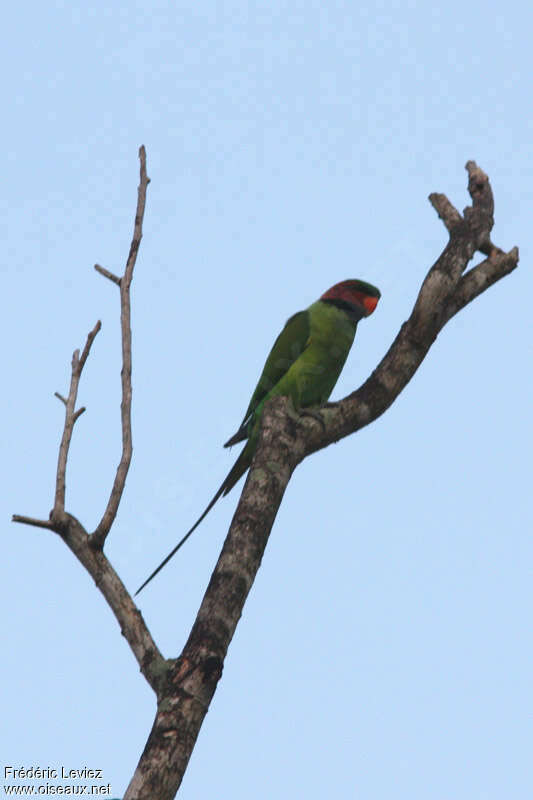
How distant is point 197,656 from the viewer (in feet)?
8.61

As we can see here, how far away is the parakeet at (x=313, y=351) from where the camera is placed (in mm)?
5250

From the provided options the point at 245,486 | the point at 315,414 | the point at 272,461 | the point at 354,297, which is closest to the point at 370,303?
the point at 354,297

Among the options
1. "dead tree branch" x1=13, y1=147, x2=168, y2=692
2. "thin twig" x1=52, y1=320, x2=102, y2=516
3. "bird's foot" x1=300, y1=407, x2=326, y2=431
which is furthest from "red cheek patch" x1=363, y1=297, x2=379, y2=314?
"dead tree branch" x1=13, y1=147, x2=168, y2=692

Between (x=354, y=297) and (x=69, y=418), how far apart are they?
120 inches

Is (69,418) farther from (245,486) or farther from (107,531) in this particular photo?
(245,486)

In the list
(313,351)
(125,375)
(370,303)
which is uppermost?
(370,303)

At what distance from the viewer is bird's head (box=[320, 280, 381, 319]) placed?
582 cm

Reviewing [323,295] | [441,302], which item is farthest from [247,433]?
[441,302]

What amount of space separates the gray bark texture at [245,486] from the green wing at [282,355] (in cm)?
160

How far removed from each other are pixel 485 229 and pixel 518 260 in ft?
0.63

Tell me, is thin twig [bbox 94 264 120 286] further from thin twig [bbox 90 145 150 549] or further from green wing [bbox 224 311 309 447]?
green wing [bbox 224 311 309 447]

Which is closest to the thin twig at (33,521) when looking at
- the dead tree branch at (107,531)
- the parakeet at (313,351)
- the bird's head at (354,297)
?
the dead tree branch at (107,531)

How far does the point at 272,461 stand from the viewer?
3.18 metres

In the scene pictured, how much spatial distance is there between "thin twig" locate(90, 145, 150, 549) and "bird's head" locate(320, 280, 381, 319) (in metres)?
2.56
